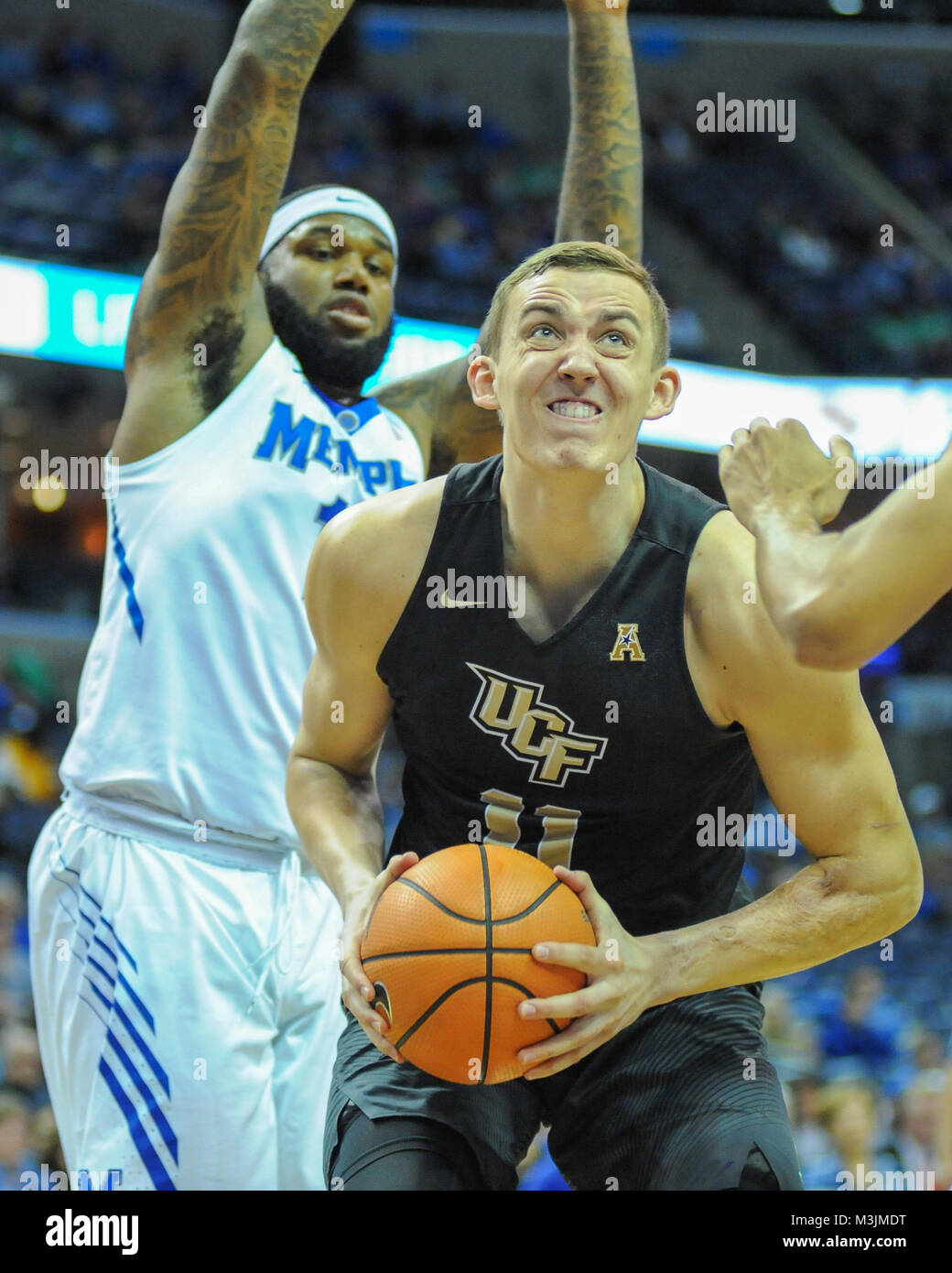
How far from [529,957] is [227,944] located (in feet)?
4.11

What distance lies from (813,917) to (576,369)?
44.7 inches

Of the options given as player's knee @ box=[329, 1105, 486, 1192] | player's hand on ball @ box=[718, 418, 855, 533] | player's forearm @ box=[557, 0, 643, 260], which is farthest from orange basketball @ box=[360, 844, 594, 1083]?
player's forearm @ box=[557, 0, 643, 260]

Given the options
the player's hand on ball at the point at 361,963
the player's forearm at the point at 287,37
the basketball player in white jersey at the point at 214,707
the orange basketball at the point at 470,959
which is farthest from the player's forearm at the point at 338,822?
the player's forearm at the point at 287,37

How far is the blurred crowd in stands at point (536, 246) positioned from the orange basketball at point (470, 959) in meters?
3.74

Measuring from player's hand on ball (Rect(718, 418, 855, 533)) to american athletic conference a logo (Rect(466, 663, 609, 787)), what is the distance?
529mm

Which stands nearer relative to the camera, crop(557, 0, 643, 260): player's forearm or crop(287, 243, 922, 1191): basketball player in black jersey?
crop(287, 243, 922, 1191): basketball player in black jersey

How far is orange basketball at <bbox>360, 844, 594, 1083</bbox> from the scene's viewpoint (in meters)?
2.50

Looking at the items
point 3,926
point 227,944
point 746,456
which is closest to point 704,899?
point 746,456

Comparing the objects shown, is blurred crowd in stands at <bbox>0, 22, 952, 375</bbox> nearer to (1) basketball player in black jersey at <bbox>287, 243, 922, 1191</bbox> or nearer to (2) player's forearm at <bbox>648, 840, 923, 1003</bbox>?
(1) basketball player in black jersey at <bbox>287, 243, 922, 1191</bbox>

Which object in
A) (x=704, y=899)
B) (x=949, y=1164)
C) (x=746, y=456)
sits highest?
(x=746, y=456)

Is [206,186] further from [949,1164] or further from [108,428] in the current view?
[108,428]

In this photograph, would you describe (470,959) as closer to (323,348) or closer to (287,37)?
(323,348)

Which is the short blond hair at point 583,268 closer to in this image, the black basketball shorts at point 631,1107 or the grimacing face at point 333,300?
the grimacing face at point 333,300

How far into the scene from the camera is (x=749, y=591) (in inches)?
109
